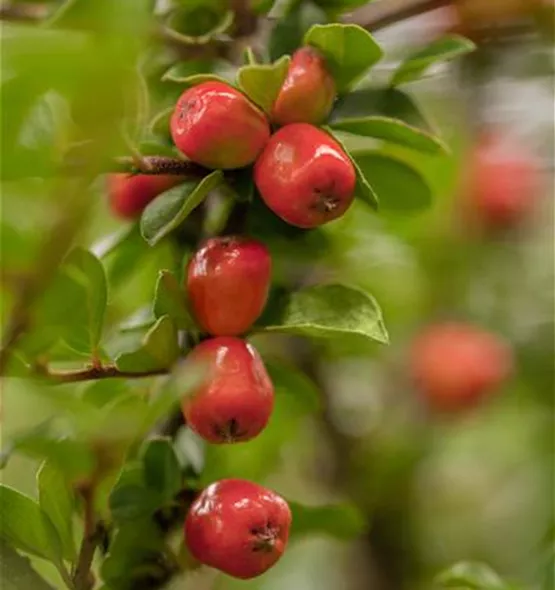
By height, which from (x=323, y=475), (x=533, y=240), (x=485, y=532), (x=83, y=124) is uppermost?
(x=83, y=124)

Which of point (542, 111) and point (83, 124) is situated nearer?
point (83, 124)

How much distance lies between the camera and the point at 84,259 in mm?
442

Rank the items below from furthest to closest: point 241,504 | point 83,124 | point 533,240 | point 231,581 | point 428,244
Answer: point 533,240
point 428,244
point 231,581
point 241,504
point 83,124

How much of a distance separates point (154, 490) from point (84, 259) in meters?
0.10

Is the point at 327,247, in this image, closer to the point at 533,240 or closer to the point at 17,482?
the point at 17,482

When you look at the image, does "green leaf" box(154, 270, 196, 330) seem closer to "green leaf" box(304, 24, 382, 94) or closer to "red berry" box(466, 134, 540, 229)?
"green leaf" box(304, 24, 382, 94)

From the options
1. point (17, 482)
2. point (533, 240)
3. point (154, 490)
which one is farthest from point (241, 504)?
point (533, 240)

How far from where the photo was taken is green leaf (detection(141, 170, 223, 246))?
433 millimetres

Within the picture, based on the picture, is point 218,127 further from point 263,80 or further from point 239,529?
point 239,529

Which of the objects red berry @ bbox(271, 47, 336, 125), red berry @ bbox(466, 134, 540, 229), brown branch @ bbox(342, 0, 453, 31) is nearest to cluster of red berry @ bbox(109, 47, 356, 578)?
red berry @ bbox(271, 47, 336, 125)

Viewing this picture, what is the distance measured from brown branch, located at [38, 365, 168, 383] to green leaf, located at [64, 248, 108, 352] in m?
0.01

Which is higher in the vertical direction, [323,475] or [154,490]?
[154,490]

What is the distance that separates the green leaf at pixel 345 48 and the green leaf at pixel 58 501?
197 mm

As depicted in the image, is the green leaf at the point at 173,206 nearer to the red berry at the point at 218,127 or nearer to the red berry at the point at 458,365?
the red berry at the point at 218,127
